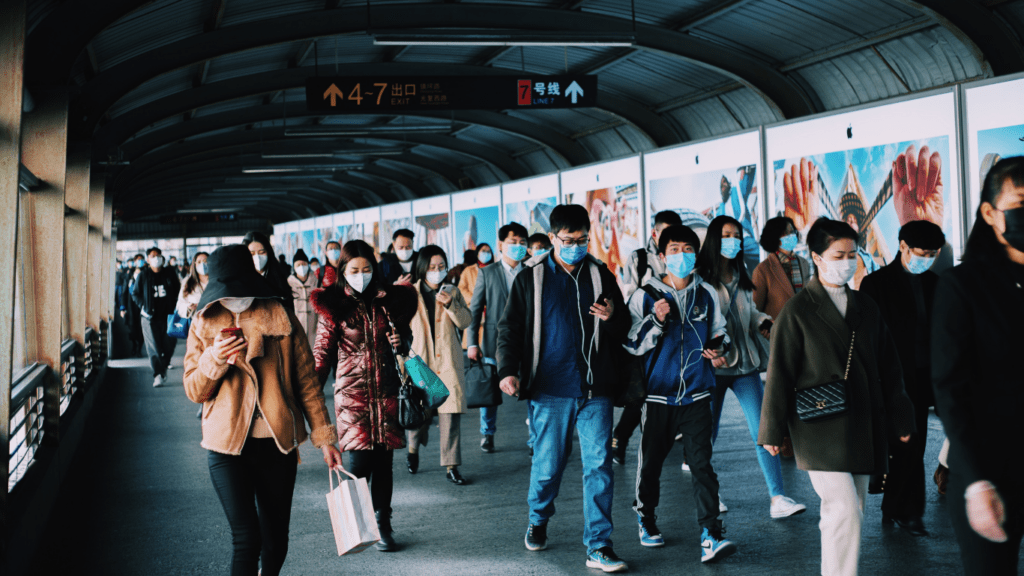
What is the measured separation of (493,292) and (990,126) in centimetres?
462

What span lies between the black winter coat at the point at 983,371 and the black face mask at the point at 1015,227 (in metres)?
0.06

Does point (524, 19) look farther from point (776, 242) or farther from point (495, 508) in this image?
point (495, 508)

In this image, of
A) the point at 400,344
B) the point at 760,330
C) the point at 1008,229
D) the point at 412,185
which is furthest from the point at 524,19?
the point at 412,185

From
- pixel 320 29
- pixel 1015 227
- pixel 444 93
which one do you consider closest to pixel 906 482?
pixel 1015 227

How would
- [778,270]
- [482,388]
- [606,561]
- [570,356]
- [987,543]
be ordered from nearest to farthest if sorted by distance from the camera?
[987,543], [606,561], [570,356], [778,270], [482,388]

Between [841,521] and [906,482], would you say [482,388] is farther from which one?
[841,521]

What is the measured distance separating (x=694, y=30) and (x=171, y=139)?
1131cm

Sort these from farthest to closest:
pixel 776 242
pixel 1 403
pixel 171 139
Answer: pixel 171 139, pixel 776 242, pixel 1 403

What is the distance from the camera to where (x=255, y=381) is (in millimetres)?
3547

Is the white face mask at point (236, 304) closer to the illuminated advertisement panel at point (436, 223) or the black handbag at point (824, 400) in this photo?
the black handbag at point (824, 400)

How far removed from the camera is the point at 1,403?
4.54 meters

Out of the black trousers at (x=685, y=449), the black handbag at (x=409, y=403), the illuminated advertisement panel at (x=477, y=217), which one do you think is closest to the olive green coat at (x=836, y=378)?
the black trousers at (x=685, y=449)

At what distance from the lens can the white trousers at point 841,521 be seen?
3.66m

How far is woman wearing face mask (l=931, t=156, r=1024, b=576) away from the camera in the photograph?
94.6 inches
